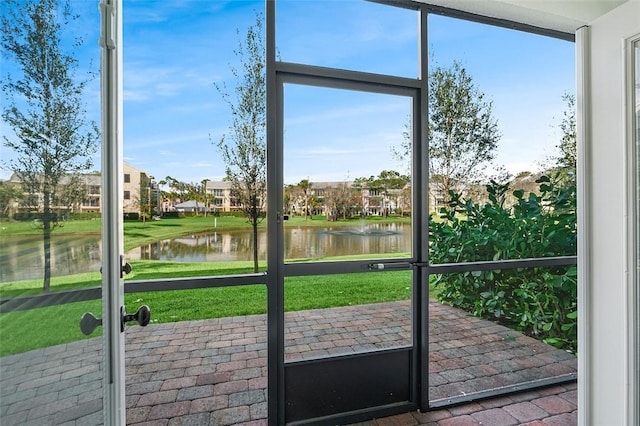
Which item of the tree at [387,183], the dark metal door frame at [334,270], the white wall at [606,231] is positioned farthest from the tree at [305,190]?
the white wall at [606,231]

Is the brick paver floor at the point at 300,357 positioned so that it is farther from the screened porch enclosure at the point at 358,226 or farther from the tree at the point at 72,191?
the tree at the point at 72,191

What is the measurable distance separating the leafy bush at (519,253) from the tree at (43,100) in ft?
6.99

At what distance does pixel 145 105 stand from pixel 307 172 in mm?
960

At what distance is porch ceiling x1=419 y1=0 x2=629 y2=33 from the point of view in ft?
6.83

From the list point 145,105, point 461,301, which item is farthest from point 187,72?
point 461,301

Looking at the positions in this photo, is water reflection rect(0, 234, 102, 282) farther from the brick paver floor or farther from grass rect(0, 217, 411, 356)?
the brick paver floor

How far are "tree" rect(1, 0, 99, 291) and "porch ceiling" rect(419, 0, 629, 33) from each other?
212 cm

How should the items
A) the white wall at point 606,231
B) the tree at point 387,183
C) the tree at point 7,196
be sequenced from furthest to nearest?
1. the tree at point 387,183
2. the white wall at point 606,231
3. the tree at point 7,196

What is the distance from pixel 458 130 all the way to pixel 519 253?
105 centimetres

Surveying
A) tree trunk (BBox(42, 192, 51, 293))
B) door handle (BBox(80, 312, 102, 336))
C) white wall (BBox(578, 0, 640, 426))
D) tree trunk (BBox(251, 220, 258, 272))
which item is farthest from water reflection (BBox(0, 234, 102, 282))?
white wall (BBox(578, 0, 640, 426))

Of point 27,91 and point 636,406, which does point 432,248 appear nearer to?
point 636,406

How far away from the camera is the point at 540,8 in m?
2.09

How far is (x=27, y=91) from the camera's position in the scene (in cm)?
59

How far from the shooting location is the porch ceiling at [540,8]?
2082 millimetres
